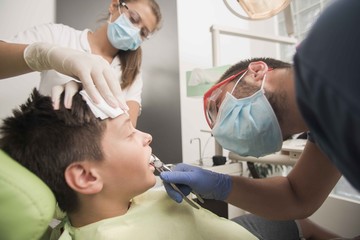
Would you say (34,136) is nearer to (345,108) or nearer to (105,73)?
(105,73)

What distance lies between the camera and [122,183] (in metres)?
0.81

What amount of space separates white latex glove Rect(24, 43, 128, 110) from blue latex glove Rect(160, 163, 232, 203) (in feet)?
0.90

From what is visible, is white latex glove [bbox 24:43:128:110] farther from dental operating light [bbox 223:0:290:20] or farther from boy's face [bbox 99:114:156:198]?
dental operating light [bbox 223:0:290:20]

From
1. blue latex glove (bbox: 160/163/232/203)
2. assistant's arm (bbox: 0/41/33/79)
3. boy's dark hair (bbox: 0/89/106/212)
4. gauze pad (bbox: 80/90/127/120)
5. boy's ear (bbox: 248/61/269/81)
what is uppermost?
assistant's arm (bbox: 0/41/33/79)

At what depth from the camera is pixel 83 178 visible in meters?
0.77

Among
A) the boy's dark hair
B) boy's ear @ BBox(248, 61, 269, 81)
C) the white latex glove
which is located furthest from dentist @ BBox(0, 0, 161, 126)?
boy's ear @ BBox(248, 61, 269, 81)

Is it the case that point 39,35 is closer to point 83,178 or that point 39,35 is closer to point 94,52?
point 94,52

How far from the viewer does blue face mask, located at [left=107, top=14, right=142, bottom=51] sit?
4.95ft

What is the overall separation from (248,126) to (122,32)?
0.94 m

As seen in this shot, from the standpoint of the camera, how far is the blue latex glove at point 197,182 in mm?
862

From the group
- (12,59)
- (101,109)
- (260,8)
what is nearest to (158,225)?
(101,109)

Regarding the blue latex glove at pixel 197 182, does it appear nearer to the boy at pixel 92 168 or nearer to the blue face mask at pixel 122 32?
the boy at pixel 92 168

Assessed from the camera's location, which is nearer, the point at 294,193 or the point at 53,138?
the point at 53,138

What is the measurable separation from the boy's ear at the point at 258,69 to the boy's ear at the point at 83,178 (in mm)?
617
